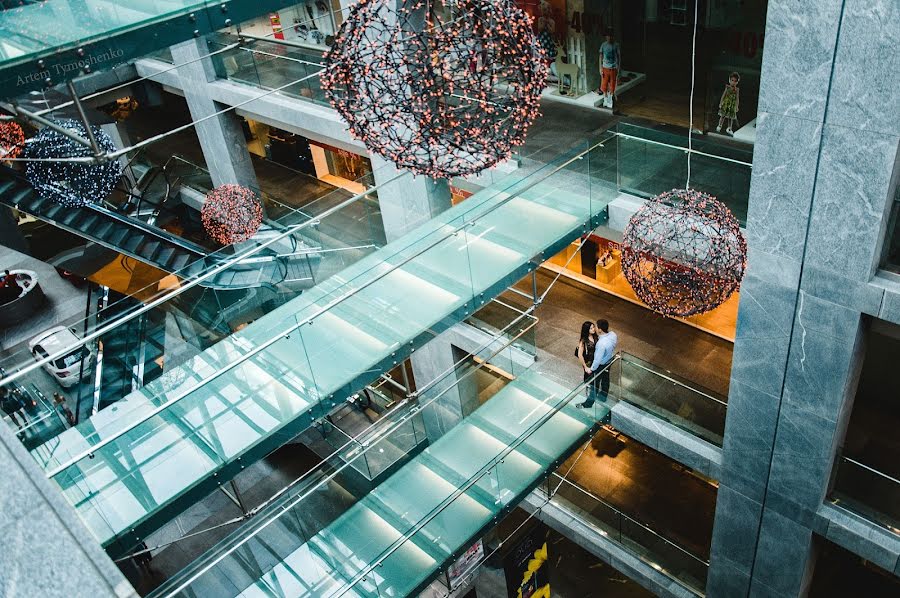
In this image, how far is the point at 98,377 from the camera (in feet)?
36.6

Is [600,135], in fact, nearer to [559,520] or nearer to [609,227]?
[609,227]

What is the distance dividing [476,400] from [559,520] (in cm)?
229

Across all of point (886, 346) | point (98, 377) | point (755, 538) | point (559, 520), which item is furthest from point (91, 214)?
point (886, 346)

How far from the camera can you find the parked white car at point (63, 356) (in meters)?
11.2

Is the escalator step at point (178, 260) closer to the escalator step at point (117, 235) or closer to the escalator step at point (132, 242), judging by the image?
the escalator step at point (132, 242)

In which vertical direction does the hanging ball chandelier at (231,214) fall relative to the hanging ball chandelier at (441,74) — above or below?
below

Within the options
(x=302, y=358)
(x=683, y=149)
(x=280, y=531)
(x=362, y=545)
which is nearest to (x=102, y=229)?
(x=302, y=358)

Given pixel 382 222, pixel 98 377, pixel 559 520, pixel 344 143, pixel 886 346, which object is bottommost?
pixel 559 520

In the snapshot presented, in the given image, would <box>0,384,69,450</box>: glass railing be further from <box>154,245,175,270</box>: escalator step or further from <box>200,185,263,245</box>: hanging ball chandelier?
<box>200,185,263,245</box>: hanging ball chandelier

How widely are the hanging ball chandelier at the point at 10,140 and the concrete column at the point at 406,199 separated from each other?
466 cm

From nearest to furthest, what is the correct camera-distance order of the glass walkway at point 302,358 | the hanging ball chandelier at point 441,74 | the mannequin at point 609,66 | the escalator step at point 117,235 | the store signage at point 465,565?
the hanging ball chandelier at point 441,74
the glass walkway at point 302,358
the store signage at point 465,565
the mannequin at point 609,66
the escalator step at point 117,235

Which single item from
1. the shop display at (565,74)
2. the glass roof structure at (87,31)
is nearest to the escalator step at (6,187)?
the glass roof structure at (87,31)

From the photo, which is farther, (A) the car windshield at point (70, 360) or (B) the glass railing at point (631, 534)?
(A) the car windshield at point (70, 360)

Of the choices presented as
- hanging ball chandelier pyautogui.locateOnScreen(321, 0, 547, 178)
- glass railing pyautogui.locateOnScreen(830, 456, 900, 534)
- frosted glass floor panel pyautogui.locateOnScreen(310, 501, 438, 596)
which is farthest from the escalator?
glass railing pyautogui.locateOnScreen(830, 456, 900, 534)
